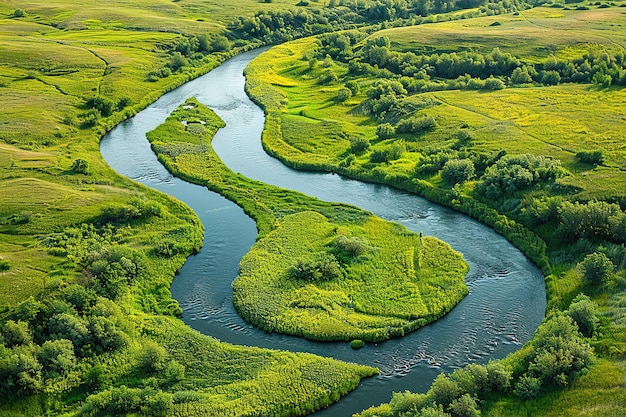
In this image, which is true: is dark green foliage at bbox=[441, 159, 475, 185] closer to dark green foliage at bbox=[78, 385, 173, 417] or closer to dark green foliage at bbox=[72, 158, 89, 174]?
dark green foliage at bbox=[78, 385, 173, 417]

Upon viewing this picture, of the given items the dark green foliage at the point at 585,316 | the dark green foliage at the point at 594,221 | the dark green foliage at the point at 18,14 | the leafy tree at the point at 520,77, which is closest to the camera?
the dark green foliage at the point at 585,316

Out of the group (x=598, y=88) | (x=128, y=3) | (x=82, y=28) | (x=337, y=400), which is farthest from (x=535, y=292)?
(x=128, y=3)

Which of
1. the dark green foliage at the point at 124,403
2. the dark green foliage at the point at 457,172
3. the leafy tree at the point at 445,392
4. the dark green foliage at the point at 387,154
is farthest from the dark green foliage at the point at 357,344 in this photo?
the dark green foliage at the point at 387,154

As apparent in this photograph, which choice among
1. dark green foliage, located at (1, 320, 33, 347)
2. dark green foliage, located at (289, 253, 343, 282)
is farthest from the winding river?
dark green foliage, located at (1, 320, 33, 347)

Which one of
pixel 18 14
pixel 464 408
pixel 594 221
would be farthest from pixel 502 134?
pixel 18 14

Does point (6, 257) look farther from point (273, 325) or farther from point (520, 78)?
point (520, 78)

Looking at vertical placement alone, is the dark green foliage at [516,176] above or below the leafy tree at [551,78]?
below

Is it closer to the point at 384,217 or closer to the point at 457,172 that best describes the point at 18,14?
the point at 384,217

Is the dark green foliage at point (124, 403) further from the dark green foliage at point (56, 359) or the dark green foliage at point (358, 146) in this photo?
the dark green foliage at point (358, 146)
